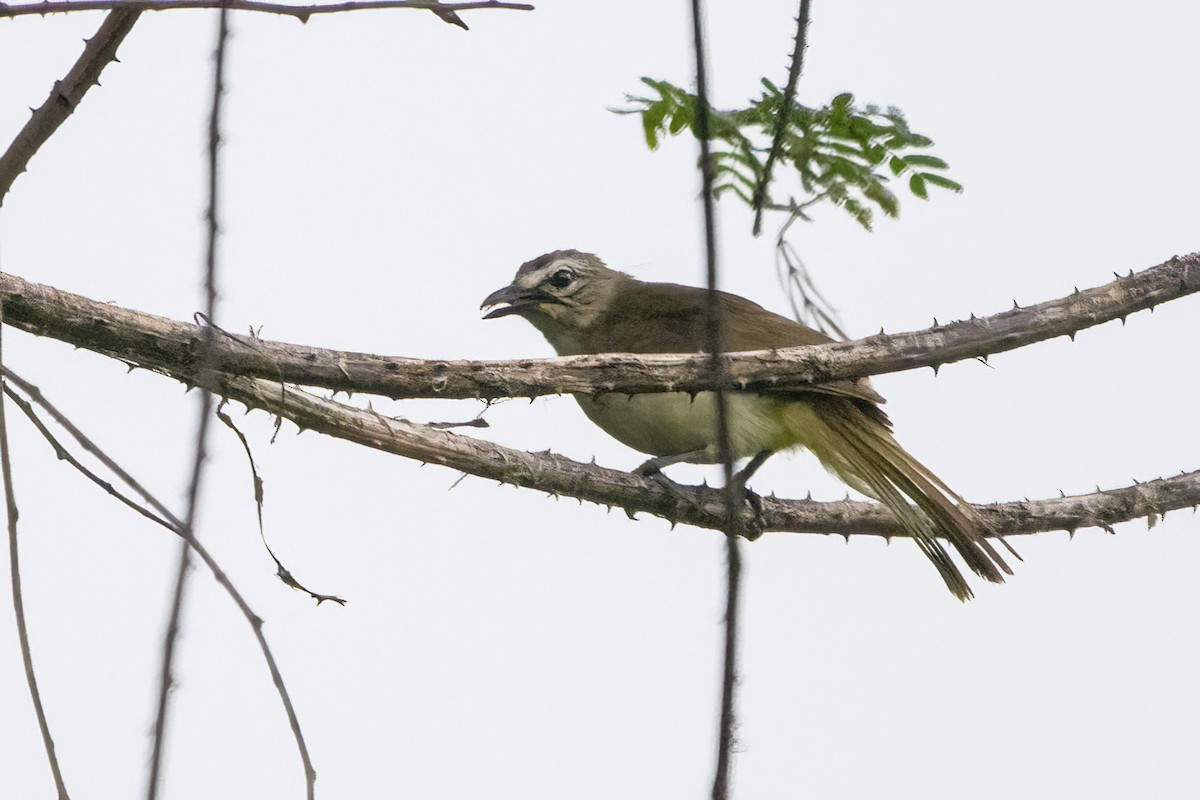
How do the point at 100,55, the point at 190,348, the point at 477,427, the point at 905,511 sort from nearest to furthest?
the point at 100,55, the point at 190,348, the point at 477,427, the point at 905,511

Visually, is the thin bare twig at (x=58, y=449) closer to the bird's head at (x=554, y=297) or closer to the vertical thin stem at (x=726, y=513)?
the vertical thin stem at (x=726, y=513)

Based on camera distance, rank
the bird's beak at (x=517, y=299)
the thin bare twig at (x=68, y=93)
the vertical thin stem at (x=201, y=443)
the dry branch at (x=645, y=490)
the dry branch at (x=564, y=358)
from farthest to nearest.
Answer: the bird's beak at (x=517, y=299) < the dry branch at (x=645, y=490) < the dry branch at (x=564, y=358) < the thin bare twig at (x=68, y=93) < the vertical thin stem at (x=201, y=443)

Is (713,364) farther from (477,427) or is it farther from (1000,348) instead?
(477,427)

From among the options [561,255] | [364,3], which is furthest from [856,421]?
[364,3]

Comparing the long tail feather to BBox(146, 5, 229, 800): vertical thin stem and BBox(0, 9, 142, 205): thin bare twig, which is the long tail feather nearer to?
BBox(0, 9, 142, 205): thin bare twig

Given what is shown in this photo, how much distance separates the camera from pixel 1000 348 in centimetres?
329

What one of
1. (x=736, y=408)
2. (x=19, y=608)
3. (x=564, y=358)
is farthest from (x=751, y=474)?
(x=19, y=608)

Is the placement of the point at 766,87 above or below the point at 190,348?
above

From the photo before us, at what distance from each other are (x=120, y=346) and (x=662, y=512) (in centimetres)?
245

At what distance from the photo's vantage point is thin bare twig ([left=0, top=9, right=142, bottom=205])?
2.74 meters

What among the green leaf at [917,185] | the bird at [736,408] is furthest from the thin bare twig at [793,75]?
the green leaf at [917,185]

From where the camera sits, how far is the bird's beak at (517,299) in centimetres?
677

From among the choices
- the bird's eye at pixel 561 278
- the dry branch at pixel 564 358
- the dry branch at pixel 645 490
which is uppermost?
the bird's eye at pixel 561 278

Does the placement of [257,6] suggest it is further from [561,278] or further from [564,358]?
[561,278]
